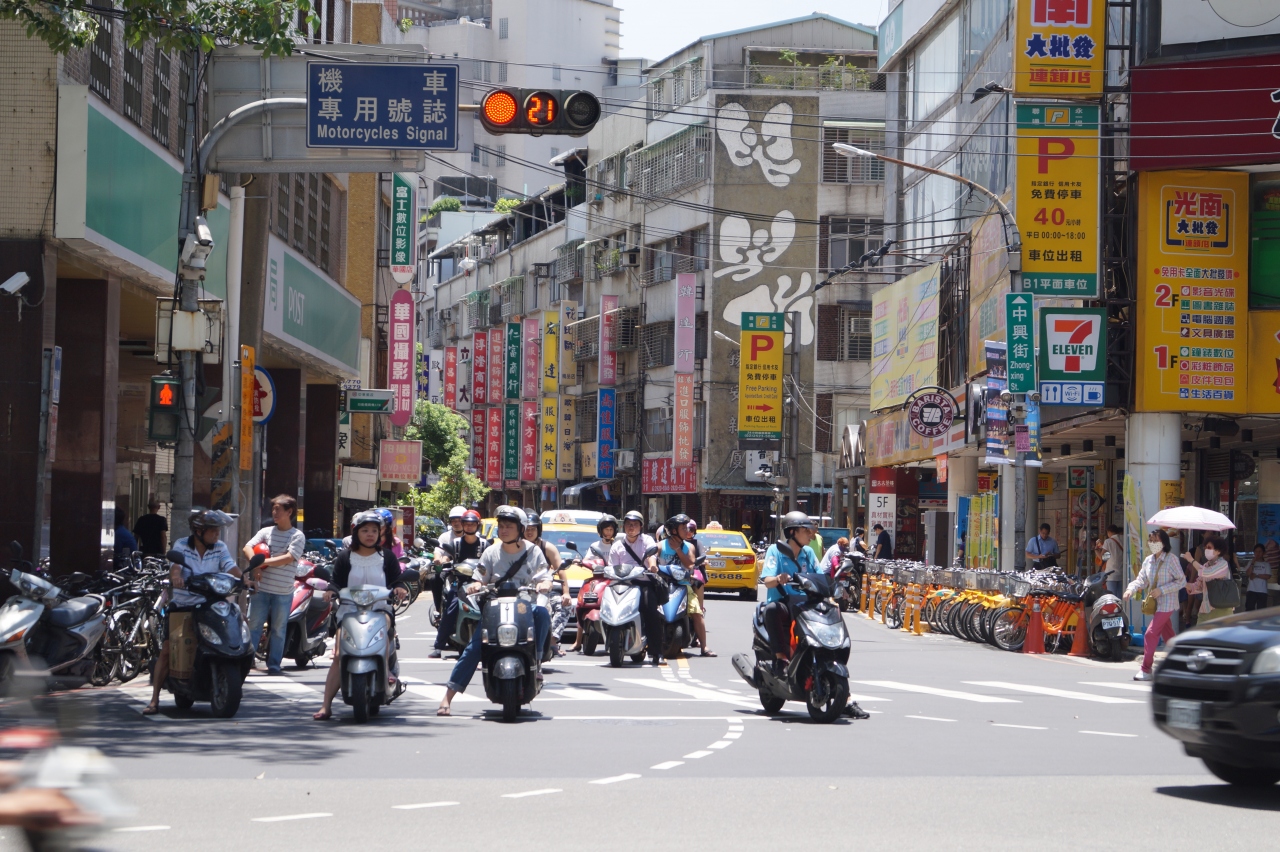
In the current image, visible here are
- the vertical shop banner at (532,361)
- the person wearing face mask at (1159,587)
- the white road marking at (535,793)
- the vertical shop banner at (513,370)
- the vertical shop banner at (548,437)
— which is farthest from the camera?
the vertical shop banner at (513,370)

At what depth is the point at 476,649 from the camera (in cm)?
1373

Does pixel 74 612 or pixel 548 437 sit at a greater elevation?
pixel 548 437

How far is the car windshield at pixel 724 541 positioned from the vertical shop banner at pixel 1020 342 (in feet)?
45.5

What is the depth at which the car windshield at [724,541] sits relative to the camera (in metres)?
38.4

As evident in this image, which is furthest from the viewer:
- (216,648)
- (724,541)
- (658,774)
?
(724,541)

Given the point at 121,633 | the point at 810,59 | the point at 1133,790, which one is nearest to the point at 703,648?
the point at 121,633

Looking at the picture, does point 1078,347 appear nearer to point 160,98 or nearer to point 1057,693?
point 1057,693

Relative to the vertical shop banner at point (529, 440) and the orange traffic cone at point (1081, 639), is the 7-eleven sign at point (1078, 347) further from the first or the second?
the vertical shop banner at point (529, 440)

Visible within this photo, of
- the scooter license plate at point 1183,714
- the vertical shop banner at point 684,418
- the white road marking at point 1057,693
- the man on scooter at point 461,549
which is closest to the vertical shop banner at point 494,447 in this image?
the vertical shop banner at point 684,418

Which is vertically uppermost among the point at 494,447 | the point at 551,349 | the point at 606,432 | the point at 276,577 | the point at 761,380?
the point at 551,349

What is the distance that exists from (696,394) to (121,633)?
51.4 metres

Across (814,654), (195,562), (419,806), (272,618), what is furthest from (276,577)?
(419,806)

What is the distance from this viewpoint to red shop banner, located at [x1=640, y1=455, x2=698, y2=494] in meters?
66.8

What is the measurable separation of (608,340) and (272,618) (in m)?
57.6
